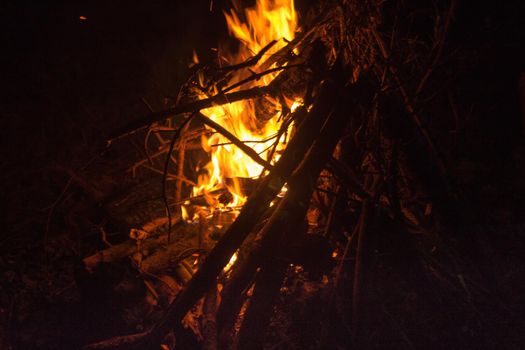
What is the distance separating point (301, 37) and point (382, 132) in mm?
776

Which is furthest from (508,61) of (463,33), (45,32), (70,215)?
(45,32)

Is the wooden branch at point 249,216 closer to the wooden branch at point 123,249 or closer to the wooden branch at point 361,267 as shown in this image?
the wooden branch at point 361,267

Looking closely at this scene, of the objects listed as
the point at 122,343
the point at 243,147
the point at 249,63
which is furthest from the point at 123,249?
the point at 249,63

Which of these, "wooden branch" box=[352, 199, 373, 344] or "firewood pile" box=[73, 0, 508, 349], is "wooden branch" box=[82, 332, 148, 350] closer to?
"firewood pile" box=[73, 0, 508, 349]

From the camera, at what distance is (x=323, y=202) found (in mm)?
2387

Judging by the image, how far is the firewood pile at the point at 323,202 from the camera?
188 cm

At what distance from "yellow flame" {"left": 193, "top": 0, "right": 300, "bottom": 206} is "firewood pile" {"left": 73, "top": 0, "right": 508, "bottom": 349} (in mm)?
138

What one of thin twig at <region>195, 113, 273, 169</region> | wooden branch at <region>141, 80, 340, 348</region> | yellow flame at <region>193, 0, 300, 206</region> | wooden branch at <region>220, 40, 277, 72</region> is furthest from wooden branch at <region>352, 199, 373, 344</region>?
wooden branch at <region>220, 40, 277, 72</region>

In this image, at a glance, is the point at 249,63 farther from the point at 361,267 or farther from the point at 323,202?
the point at 361,267

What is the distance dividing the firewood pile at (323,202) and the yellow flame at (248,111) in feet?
0.45

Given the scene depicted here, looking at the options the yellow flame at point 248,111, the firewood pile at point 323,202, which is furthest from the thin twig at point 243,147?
the yellow flame at point 248,111

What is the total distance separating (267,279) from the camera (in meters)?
1.88

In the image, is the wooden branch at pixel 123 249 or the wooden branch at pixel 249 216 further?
the wooden branch at pixel 123 249

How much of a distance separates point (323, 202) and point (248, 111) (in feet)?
2.70
